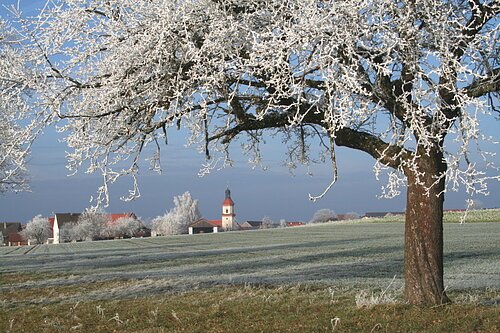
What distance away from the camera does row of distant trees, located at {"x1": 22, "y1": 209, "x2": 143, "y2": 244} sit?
120 meters

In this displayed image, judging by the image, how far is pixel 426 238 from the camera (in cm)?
1214

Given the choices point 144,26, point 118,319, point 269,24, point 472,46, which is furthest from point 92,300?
point 472,46

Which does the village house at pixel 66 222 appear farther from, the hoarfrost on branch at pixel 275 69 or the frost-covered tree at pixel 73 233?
the hoarfrost on branch at pixel 275 69

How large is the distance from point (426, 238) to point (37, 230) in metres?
126

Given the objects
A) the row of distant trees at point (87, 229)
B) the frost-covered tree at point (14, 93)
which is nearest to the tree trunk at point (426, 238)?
the frost-covered tree at point (14, 93)

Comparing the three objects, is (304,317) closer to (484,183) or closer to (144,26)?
(484,183)

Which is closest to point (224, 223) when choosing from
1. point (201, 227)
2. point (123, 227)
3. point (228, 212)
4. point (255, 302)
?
point (228, 212)

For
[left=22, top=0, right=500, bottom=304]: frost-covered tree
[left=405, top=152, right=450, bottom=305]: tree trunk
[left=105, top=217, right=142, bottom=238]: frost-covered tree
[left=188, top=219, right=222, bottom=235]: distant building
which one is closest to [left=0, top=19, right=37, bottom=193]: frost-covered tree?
[left=22, top=0, right=500, bottom=304]: frost-covered tree

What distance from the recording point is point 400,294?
14828 mm

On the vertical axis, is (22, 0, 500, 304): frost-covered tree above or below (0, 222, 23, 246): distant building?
above

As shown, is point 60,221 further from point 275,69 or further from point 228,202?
point 275,69

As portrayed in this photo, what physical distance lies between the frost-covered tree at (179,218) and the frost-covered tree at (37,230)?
83.9ft

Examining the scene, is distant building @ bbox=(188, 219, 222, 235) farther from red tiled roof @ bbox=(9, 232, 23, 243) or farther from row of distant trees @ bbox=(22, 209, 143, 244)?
red tiled roof @ bbox=(9, 232, 23, 243)

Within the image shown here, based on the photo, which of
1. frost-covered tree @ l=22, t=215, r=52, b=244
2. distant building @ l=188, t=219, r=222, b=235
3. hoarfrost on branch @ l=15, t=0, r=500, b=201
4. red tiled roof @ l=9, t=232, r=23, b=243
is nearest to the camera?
hoarfrost on branch @ l=15, t=0, r=500, b=201
